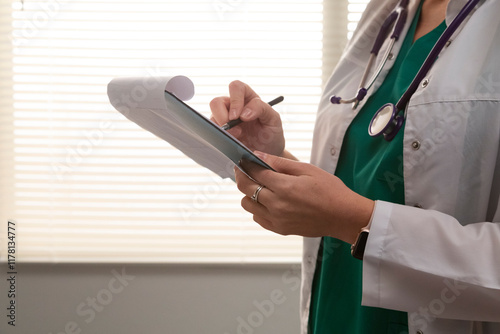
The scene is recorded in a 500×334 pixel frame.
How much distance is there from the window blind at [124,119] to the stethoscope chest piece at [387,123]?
120 cm

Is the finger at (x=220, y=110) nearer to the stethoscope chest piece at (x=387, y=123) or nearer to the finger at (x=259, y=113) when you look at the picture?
the finger at (x=259, y=113)

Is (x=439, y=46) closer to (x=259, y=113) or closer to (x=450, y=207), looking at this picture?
(x=450, y=207)

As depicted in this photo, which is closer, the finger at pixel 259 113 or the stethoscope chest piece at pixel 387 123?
the stethoscope chest piece at pixel 387 123

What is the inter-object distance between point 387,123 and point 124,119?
142 centimetres

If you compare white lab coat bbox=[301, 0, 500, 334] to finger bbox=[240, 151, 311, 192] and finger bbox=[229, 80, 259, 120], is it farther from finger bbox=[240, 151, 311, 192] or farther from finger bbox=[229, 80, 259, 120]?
finger bbox=[229, 80, 259, 120]

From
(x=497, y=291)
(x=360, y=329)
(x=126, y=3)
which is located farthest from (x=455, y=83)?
(x=126, y=3)

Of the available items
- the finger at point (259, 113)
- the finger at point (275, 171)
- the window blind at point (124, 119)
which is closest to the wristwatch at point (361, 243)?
the finger at point (275, 171)

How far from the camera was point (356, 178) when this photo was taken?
84 centimetres

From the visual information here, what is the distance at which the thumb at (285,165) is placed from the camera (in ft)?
2.32

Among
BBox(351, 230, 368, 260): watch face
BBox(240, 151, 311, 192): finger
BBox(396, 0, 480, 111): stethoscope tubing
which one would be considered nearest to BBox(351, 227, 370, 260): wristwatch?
BBox(351, 230, 368, 260): watch face

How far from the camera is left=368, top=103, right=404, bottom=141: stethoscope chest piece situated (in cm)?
75

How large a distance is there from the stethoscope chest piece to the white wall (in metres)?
1.29

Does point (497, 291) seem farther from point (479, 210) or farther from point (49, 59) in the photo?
point (49, 59)

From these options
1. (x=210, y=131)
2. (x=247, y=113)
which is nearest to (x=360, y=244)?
(x=210, y=131)
